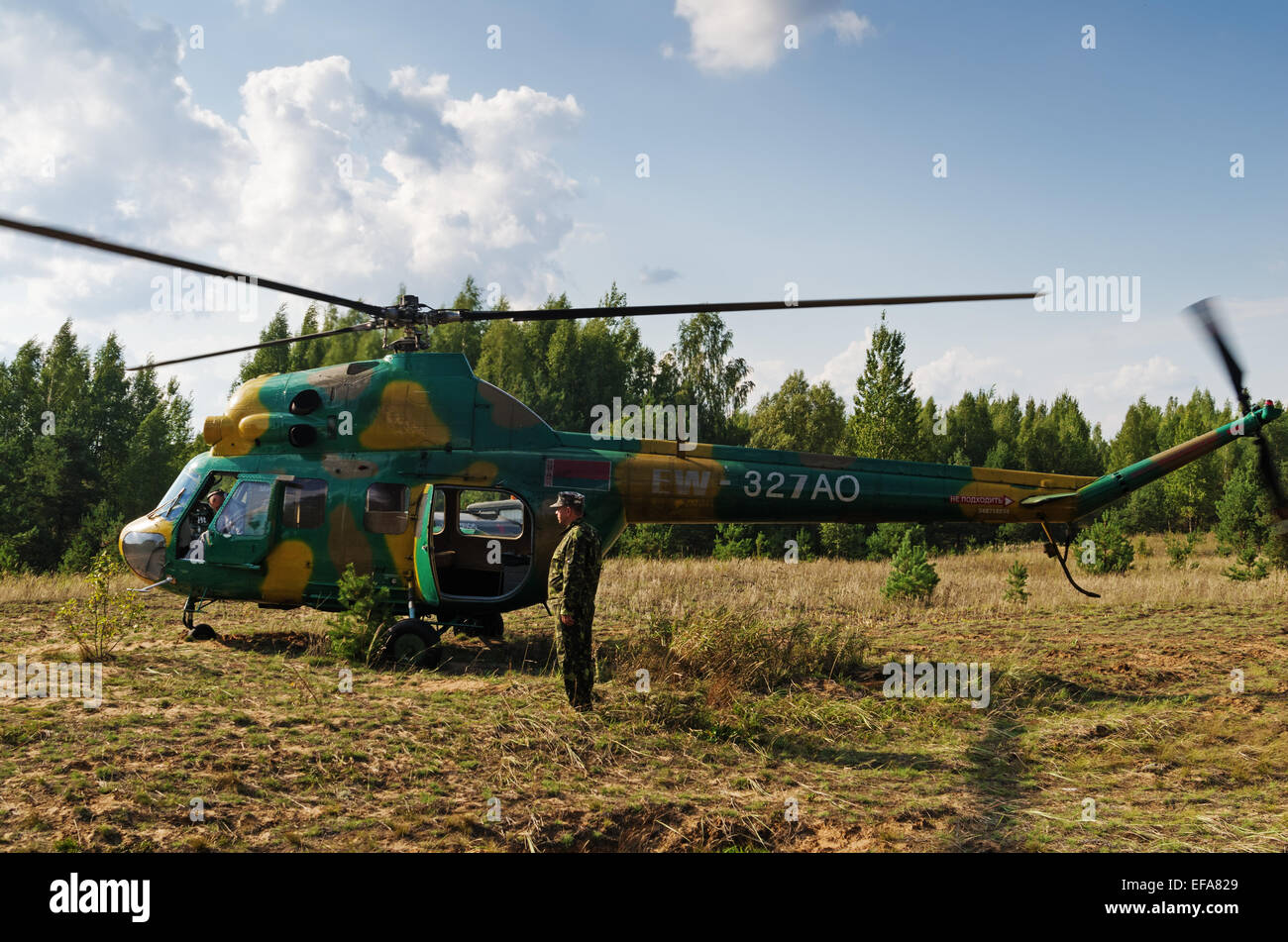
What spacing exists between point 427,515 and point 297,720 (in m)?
3.13

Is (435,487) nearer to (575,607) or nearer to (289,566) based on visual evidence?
(289,566)

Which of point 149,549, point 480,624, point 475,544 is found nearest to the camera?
point 480,624

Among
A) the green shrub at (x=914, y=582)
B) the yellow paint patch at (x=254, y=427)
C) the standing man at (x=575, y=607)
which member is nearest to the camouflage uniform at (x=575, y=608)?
the standing man at (x=575, y=607)

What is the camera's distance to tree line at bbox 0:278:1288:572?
35281 mm

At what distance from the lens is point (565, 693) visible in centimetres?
738

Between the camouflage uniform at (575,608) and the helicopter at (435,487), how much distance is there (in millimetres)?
2236

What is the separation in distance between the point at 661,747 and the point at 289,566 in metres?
5.60

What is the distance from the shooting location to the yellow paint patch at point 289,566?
9562mm

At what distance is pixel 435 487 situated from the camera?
30.9ft

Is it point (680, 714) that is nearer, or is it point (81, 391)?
point (680, 714)

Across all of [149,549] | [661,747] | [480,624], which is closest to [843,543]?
[480,624]

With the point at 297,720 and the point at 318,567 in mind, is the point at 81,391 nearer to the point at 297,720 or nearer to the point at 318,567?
the point at 318,567

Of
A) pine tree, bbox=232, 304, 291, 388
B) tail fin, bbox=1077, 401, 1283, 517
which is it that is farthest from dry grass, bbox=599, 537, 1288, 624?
pine tree, bbox=232, 304, 291, 388
